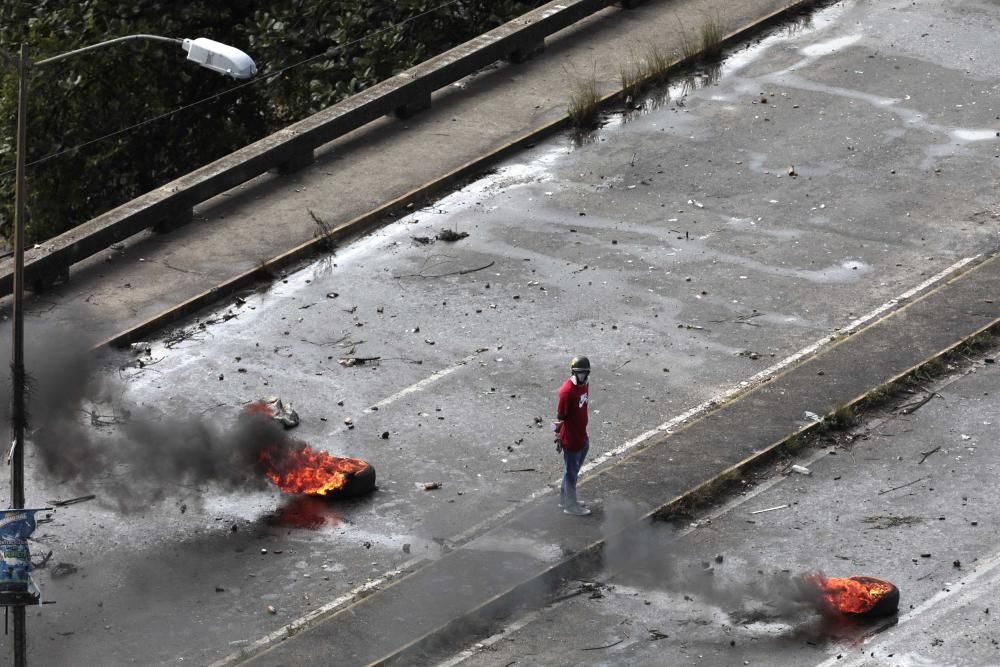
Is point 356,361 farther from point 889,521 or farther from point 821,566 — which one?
point 889,521

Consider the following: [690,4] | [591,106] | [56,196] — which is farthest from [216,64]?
[690,4]

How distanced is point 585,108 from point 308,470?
8.26m

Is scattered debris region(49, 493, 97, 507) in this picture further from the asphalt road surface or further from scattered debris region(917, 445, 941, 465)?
scattered debris region(917, 445, 941, 465)

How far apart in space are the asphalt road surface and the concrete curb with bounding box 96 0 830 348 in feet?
0.85

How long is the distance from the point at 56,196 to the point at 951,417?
42.0ft

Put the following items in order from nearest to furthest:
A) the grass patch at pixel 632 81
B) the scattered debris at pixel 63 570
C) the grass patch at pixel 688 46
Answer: the scattered debris at pixel 63 570 < the grass patch at pixel 632 81 < the grass patch at pixel 688 46

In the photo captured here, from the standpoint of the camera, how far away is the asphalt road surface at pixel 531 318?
51.3ft

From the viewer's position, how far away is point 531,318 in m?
19.2

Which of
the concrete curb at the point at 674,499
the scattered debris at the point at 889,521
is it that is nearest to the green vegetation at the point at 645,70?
the concrete curb at the point at 674,499

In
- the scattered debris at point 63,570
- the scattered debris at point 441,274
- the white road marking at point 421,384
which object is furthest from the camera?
the scattered debris at point 441,274

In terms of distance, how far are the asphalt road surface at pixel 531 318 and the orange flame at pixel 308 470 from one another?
0.57 feet

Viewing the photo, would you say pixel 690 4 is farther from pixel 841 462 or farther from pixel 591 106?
pixel 841 462

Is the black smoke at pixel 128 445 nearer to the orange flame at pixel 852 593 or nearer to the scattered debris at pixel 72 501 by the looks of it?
the scattered debris at pixel 72 501

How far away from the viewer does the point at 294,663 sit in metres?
Answer: 14.2
